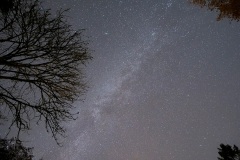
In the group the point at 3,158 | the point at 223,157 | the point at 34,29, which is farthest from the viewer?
the point at 223,157

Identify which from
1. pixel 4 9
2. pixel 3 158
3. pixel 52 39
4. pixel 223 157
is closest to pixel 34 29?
pixel 52 39

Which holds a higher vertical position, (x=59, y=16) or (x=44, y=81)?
(x=59, y=16)

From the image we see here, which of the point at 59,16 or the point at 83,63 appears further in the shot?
the point at 83,63

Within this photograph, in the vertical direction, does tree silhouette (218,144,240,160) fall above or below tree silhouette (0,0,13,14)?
below

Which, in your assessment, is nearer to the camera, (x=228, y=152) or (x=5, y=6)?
(x=5, y=6)

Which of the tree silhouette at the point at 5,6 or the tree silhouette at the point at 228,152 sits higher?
the tree silhouette at the point at 5,6

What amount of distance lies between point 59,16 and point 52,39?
83 cm

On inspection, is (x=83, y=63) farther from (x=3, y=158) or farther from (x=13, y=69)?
(x=3, y=158)

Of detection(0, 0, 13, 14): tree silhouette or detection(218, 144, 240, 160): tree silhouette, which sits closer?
detection(0, 0, 13, 14): tree silhouette

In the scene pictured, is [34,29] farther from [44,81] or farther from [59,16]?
[44,81]

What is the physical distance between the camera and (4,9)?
731cm

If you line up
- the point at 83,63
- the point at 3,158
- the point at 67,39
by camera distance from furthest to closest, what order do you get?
the point at 3,158 < the point at 83,63 < the point at 67,39

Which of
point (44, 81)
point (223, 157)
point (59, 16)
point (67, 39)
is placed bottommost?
point (223, 157)

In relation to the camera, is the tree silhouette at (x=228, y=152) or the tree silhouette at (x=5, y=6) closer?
the tree silhouette at (x=5, y=6)
